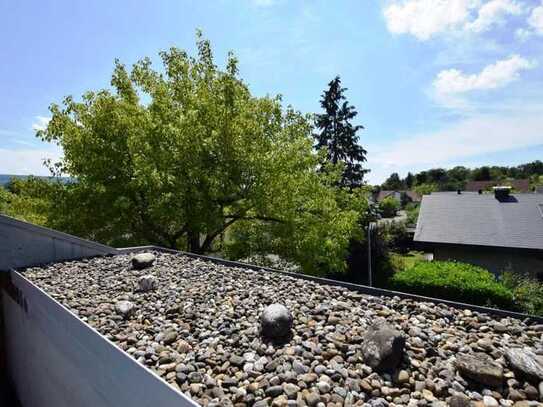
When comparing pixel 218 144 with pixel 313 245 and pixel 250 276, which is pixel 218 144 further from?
pixel 250 276

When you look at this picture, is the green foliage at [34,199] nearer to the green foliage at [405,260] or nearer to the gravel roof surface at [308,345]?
the gravel roof surface at [308,345]

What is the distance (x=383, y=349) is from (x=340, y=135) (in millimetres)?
20577

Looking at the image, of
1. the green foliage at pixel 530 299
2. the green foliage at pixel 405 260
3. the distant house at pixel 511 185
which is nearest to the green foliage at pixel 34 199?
the green foliage at pixel 405 260

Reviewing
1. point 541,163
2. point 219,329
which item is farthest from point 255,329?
point 541,163

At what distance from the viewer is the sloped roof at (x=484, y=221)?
11984 millimetres

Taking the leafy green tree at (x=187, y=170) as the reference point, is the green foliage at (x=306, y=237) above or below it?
below

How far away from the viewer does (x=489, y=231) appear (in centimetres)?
1263

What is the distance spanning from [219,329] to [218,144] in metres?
6.04

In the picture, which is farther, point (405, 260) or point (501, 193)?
point (405, 260)

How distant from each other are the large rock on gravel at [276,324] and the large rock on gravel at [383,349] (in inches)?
25.5

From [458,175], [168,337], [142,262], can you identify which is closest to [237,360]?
[168,337]

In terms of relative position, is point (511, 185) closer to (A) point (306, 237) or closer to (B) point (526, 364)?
(A) point (306, 237)

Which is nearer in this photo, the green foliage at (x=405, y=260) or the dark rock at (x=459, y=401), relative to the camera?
the dark rock at (x=459, y=401)

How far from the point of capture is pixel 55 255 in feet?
19.6
